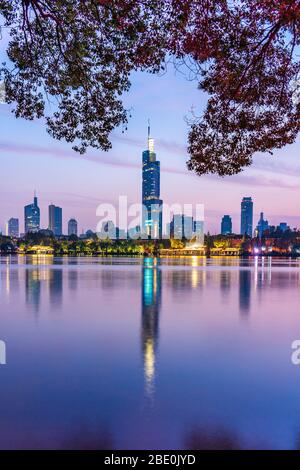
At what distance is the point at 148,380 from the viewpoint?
8391 millimetres

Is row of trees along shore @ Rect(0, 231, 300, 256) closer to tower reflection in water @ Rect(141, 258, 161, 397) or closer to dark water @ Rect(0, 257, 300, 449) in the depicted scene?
tower reflection in water @ Rect(141, 258, 161, 397)

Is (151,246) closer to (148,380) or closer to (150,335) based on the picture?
(150,335)

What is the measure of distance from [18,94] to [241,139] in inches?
224

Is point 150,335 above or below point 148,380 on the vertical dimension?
below

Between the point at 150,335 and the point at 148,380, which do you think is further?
the point at 150,335

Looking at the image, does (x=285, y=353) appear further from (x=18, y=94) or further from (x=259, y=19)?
(x=18, y=94)

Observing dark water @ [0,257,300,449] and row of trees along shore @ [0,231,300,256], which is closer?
dark water @ [0,257,300,449]

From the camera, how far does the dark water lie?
5902mm

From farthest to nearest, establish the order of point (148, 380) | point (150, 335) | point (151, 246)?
1. point (151, 246)
2. point (150, 335)
3. point (148, 380)

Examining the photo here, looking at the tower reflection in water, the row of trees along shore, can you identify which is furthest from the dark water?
the row of trees along shore

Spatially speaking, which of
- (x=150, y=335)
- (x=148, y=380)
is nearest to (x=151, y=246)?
(x=150, y=335)

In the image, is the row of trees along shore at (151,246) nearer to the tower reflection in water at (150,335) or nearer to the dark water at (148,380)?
the tower reflection in water at (150,335)

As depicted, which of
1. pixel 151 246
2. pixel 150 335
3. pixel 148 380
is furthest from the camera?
pixel 151 246

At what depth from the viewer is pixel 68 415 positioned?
650 cm
